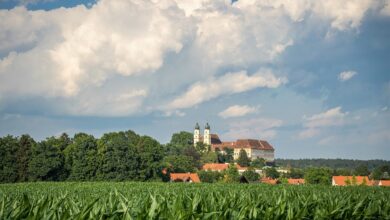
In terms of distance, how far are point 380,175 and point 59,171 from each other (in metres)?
106

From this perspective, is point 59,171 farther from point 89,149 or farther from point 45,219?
point 45,219

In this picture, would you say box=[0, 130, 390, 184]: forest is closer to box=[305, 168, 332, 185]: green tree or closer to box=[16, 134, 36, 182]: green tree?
box=[16, 134, 36, 182]: green tree

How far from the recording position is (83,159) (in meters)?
70.1

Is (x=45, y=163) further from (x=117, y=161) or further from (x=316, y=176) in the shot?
(x=316, y=176)

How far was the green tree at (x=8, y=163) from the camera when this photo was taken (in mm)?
69750

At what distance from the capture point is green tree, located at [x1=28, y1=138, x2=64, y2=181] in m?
68.9

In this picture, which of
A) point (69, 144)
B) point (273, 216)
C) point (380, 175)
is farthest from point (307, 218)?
point (380, 175)

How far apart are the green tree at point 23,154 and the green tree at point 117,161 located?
10727mm

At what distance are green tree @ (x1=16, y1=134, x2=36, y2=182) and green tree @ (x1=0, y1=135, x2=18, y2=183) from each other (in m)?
0.57

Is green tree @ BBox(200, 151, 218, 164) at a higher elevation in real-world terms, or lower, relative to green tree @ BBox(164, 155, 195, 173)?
higher

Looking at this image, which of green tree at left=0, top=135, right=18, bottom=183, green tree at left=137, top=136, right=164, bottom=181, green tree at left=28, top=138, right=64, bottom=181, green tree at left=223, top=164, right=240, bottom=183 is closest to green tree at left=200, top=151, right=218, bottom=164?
green tree at left=223, top=164, right=240, bottom=183

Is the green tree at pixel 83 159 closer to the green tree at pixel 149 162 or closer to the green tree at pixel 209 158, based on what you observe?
the green tree at pixel 149 162

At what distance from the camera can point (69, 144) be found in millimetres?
77062

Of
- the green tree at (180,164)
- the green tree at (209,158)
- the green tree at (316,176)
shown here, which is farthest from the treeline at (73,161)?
the green tree at (209,158)
